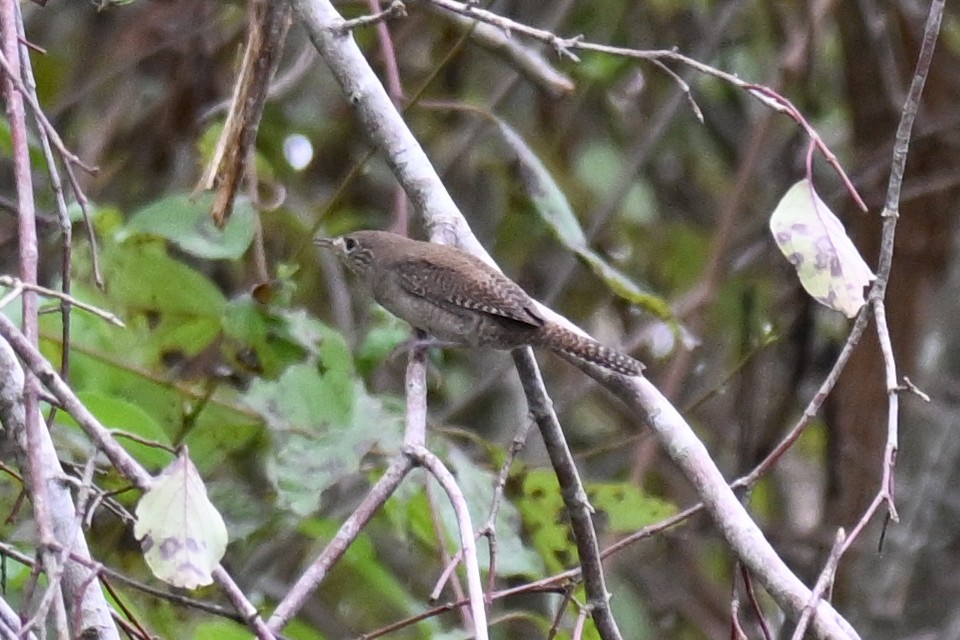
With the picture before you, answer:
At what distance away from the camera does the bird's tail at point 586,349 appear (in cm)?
243

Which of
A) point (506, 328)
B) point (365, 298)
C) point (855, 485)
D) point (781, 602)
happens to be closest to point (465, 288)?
point (506, 328)

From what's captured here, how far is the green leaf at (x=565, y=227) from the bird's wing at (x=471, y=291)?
173 millimetres

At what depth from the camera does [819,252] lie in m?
2.22

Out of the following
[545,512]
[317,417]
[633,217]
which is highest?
[633,217]

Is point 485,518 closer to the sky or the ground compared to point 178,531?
closer to the ground

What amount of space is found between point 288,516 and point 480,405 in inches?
75.4

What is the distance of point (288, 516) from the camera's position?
3188 millimetres

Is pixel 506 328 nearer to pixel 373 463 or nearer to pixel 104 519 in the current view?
pixel 373 463

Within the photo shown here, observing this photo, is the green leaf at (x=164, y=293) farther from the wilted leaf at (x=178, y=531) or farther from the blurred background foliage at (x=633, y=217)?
the wilted leaf at (x=178, y=531)

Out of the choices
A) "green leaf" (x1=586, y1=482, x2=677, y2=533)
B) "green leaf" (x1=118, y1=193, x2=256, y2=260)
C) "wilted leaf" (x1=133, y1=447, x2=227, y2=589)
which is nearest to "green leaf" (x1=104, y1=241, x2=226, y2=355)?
"green leaf" (x1=118, y1=193, x2=256, y2=260)

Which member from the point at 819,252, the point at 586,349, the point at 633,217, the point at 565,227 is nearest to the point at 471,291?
the point at 565,227

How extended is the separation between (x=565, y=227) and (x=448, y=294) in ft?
1.04

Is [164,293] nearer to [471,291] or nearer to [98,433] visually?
[471,291]

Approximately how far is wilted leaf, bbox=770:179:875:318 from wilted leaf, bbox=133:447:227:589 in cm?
101
